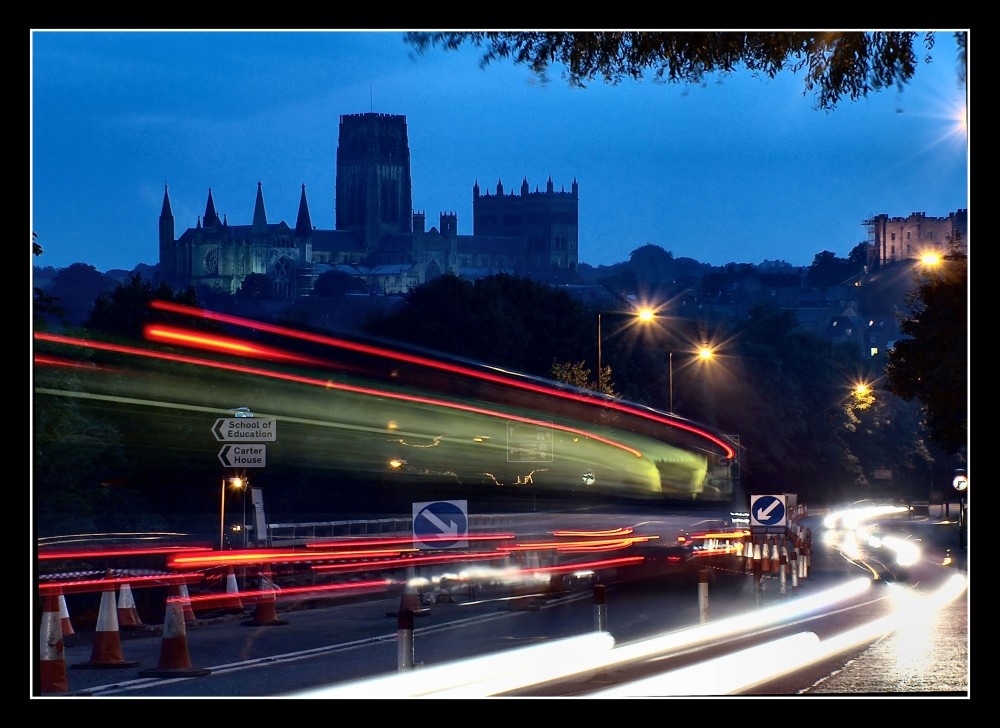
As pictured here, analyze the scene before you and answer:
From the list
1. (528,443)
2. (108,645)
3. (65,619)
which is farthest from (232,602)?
(108,645)

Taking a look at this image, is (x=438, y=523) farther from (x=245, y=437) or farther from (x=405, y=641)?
(x=405, y=641)

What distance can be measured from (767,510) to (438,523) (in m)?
6.96

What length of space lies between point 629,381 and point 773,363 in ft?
26.6

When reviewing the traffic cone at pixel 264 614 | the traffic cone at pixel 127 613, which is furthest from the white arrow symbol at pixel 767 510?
the traffic cone at pixel 127 613

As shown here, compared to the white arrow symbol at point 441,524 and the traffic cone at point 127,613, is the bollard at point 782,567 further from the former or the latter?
the traffic cone at point 127,613

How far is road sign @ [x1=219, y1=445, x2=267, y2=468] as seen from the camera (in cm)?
2172

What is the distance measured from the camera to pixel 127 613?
2106 cm

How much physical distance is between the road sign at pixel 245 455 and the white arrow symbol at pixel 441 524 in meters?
4.14

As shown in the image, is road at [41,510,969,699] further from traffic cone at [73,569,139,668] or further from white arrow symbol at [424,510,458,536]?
white arrow symbol at [424,510,458,536]

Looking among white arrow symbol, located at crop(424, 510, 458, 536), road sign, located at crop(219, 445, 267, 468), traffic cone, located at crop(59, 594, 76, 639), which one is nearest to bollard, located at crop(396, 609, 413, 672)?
white arrow symbol, located at crop(424, 510, 458, 536)

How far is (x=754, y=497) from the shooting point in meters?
23.7

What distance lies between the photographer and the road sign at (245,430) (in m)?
21.4

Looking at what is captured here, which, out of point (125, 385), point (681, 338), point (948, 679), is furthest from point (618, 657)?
point (681, 338)
